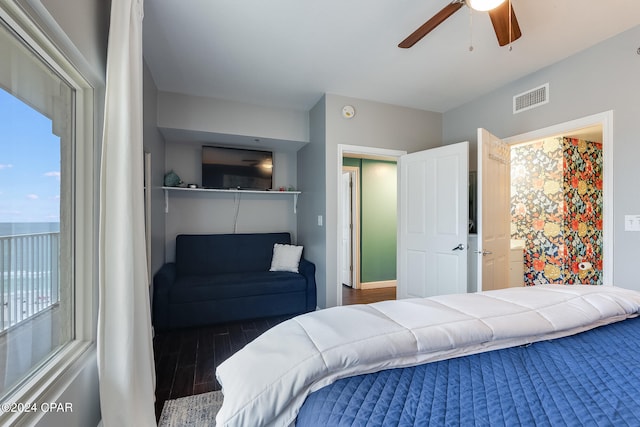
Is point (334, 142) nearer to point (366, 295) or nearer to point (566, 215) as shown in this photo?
point (366, 295)

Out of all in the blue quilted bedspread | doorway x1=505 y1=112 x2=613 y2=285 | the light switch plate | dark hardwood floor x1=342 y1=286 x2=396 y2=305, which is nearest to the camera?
the blue quilted bedspread

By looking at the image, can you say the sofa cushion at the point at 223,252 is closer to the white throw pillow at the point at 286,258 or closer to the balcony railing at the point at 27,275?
the white throw pillow at the point at 286,258

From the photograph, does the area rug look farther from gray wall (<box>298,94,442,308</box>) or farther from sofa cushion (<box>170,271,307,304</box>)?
gray wall (<box>298,94,442,308</box>)

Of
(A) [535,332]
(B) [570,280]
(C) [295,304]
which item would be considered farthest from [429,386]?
(B) [570,280]

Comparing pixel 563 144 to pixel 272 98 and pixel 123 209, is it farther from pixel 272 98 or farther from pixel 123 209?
pixel 123 209

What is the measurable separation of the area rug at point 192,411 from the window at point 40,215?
644 millimetres

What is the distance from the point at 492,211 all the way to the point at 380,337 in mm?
2399

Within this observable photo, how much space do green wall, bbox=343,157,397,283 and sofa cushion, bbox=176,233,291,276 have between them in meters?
1.48

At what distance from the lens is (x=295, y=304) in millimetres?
3275

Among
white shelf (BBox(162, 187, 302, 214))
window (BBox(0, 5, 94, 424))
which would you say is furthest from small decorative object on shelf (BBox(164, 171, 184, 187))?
window (BBox(0, 5, 94, 424))

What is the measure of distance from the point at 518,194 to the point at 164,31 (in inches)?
183

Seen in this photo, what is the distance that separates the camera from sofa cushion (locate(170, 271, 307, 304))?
2889mm

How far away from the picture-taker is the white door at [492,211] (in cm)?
254

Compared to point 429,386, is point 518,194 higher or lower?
higher
